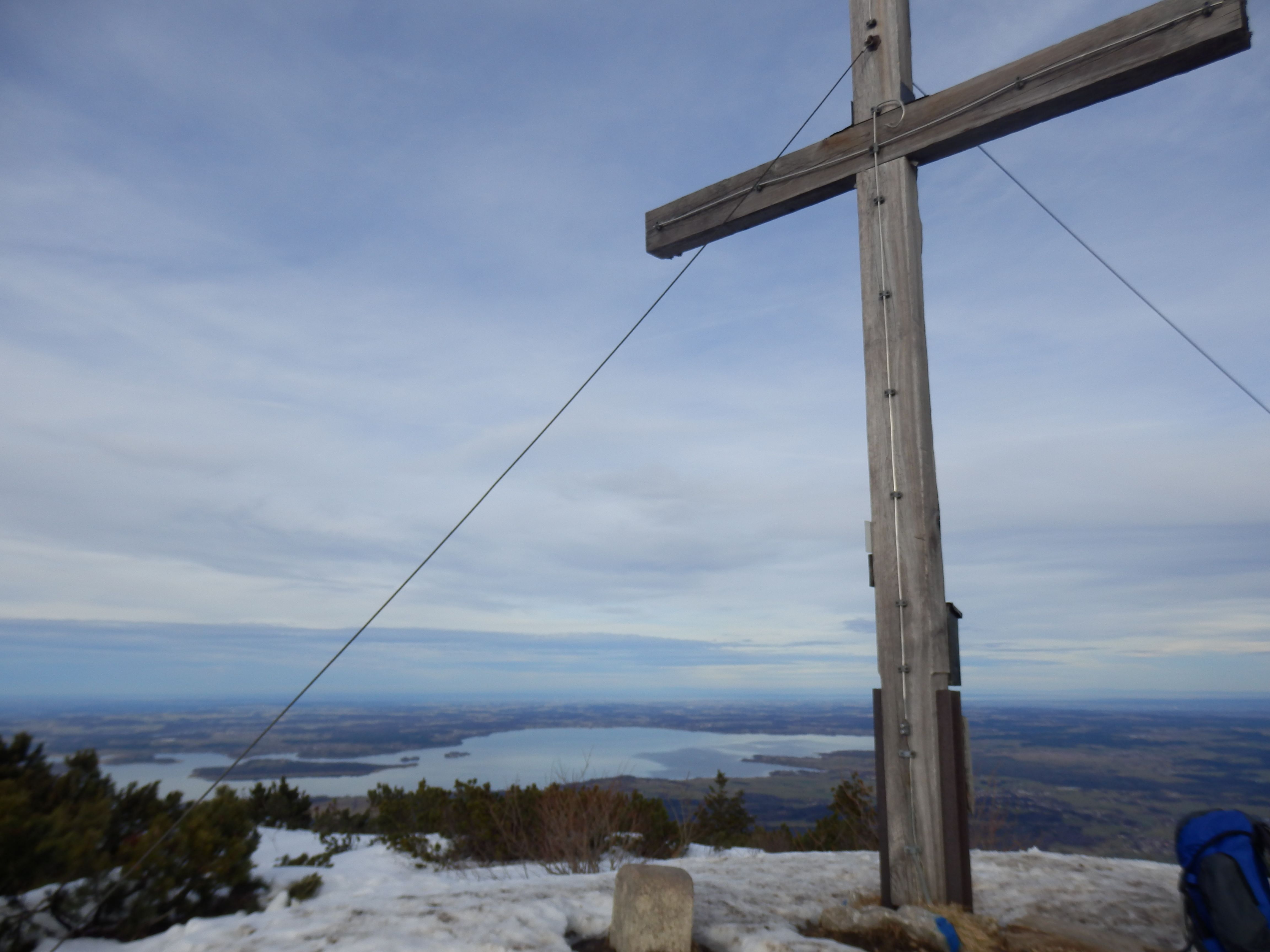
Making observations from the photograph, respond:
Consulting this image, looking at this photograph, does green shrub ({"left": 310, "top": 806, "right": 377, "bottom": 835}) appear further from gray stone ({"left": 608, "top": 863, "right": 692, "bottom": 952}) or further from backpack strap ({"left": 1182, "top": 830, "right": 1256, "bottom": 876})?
backpack strap ({"left": 1182, "top": 830, "right": 1256, "bottom": 876})

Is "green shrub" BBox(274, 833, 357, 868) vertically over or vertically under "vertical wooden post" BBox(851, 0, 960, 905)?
under

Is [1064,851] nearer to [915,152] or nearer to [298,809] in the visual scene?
[915,152]

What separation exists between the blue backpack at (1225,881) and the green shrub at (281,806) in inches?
420

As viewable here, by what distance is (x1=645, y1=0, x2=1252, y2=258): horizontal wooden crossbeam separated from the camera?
12.1 ft

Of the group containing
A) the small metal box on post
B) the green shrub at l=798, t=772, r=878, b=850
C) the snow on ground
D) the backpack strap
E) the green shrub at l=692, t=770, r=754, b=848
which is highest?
the small metal box on post

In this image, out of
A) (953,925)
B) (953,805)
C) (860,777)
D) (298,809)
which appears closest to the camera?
(953,925)

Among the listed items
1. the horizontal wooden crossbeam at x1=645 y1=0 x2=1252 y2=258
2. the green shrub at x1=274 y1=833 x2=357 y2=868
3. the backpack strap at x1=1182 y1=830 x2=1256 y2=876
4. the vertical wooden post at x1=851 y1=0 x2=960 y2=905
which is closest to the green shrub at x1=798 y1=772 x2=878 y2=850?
the green shrub at x1=274 y1=833 x2=357 y2=868

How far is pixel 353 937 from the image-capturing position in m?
3.77

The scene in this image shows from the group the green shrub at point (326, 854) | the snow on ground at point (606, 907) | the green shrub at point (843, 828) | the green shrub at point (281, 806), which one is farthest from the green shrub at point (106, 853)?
the green shrub at point (843, 828)

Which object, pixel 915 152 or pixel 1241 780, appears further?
pixel 1241 780

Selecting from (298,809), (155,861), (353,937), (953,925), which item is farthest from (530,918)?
(298,809)

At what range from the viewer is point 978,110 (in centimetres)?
426

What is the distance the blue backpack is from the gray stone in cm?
240

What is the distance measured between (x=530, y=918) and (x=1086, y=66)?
18.3 feet
